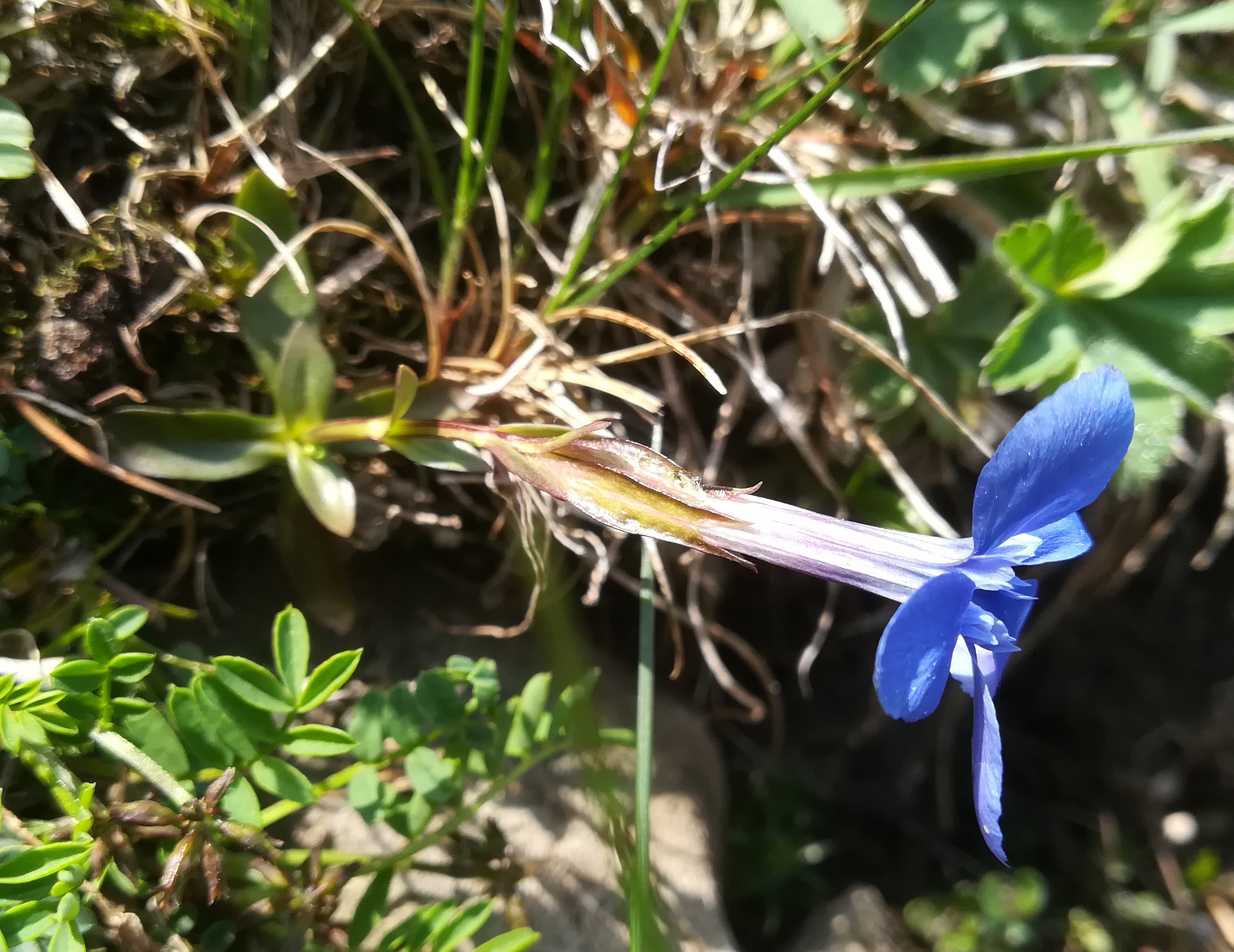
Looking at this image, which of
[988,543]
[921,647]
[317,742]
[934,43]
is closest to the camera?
[921,647]

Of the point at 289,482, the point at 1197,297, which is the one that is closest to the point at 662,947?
the point at 289,482

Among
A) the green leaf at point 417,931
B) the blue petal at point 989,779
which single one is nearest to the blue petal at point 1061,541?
the blue petal at point 989,779

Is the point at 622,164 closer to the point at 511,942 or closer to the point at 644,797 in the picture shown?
the point at 644,797

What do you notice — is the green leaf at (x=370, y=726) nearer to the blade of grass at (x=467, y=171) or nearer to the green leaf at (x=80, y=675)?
the green leaf at (x=80, y=675)

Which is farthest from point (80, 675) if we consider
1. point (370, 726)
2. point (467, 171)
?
point (467, 171)

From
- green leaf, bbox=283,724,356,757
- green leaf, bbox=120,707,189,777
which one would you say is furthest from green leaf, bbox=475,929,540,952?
green leaf, bbox=120,707,189,777
